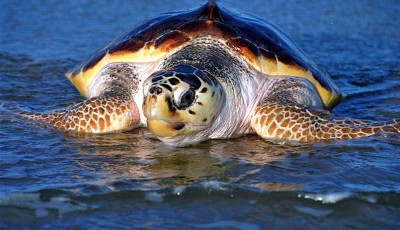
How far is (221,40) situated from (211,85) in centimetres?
102

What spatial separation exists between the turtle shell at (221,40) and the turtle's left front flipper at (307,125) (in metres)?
0.59

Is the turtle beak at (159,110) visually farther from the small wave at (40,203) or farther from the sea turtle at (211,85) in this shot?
the small wave at (40,203)

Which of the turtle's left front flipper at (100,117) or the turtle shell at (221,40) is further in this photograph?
the turtle shell at (221,40)

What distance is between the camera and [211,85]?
17.9 feet

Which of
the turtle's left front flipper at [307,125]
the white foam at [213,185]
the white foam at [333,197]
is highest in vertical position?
the turtle's left front flipper at [307,125]

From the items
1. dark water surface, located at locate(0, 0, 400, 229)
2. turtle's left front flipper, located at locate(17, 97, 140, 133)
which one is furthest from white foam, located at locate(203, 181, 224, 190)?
turtle's left front flipper, located at locate(17, 97, 140, 133)

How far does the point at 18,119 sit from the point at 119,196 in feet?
8.37

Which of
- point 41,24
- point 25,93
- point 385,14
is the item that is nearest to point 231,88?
point 25,93

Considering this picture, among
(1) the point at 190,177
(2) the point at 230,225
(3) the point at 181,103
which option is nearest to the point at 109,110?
(3) the point at 181,103

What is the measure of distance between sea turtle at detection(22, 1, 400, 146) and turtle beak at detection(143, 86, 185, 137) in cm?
1

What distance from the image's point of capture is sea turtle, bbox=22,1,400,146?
5359 mm

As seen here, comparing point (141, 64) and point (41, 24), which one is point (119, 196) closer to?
point (141, 64)

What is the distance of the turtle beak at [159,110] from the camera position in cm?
497

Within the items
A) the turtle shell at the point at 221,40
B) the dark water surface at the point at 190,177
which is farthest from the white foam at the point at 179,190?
the turtle shell at the point at 221,40
